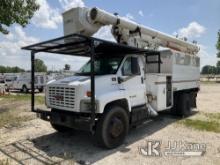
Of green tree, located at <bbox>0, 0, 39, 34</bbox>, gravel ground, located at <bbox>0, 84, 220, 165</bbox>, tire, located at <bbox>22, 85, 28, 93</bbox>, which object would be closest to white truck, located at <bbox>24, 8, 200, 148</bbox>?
gravel ground, located at <bbox>0, 84, 220, 165</bbox>

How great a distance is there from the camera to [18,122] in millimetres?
10008

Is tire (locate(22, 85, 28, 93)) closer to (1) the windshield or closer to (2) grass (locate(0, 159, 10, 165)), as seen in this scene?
(1) the windshield

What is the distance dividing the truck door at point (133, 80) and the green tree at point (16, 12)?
27.6 ft

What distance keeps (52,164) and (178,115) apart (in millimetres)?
6933

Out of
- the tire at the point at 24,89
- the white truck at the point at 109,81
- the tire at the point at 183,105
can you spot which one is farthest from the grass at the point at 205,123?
the tire at the point at 24,89

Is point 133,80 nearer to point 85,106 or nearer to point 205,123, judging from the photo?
point 85,106

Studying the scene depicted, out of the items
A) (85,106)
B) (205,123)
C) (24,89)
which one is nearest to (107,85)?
(85,106)

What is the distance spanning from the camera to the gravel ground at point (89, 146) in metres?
5.87

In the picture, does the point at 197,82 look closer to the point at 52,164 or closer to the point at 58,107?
the point at 58,107

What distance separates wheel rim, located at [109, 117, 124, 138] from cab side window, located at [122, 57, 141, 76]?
144 centimetres

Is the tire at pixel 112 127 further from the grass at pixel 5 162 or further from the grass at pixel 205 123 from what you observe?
the grass at pixel 205 123

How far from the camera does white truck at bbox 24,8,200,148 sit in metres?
6.32

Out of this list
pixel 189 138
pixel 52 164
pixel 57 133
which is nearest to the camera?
pixel 52 164

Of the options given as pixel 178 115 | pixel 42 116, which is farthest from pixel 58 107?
pixel 178 115
